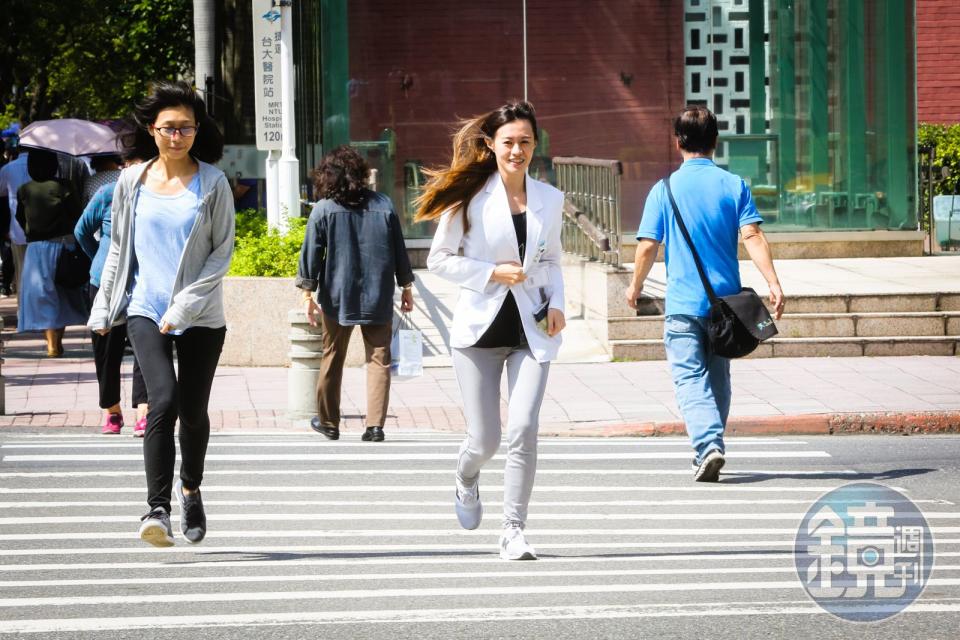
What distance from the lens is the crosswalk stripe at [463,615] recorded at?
5695 millimetres

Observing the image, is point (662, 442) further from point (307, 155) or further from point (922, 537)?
point (307, 155)

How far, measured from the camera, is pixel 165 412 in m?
6.61

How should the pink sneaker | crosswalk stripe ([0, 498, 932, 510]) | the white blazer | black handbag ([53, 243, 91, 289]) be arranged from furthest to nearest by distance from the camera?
1. black handbag ([53, 243, 91, 289])
2. the pink sneaker
3. crosswalk stripe ([0, 498, 932, 510])
4. the white blazer

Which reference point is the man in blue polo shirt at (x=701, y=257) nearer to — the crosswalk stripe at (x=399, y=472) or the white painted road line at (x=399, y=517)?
the crosswalk stripe at (x=399, y=472)

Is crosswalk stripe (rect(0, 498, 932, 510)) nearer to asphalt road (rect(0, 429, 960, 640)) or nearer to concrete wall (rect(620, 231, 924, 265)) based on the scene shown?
asphalt road (rect(0, 429, 960, 640))

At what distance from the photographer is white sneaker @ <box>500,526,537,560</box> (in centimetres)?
667

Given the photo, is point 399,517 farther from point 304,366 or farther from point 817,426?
point 817,426

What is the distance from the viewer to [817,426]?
10828 mm

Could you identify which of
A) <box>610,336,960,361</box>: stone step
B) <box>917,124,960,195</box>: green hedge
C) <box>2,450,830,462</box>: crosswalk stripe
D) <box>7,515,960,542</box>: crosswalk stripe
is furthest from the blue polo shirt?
<box>917,124,960,195</box>: green hedge

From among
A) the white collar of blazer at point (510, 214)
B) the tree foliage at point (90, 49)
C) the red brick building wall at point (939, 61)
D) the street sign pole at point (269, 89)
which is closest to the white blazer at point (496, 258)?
the white collar of blazer at point (510, 214)

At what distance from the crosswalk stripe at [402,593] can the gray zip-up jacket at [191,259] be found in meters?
1.17

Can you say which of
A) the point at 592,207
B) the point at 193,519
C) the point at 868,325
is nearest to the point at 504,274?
the point at 193,519

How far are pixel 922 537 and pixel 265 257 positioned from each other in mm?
7948

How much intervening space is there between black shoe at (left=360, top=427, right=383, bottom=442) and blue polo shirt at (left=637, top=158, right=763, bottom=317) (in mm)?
2423
